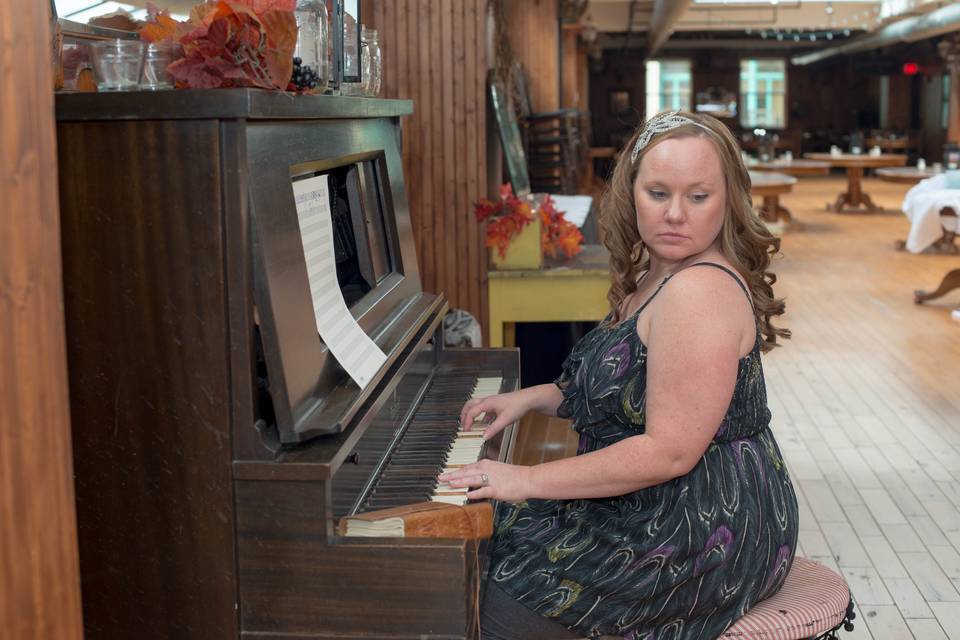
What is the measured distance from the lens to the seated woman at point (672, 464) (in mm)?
1782

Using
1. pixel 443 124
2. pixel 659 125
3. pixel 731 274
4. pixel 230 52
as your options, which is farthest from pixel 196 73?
pixel 443 124

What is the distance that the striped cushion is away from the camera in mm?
1859

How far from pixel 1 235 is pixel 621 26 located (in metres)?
22.5

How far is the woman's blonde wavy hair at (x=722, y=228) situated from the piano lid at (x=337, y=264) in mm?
427

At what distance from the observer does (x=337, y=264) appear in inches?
87.0

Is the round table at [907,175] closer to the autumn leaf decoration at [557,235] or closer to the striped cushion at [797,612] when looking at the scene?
the autumn leaf decoration at [557,235]

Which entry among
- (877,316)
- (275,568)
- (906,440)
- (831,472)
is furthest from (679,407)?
(877,316)

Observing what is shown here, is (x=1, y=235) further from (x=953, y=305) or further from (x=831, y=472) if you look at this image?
(x=953, y=305)

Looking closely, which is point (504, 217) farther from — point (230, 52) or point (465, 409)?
point (230, 52)

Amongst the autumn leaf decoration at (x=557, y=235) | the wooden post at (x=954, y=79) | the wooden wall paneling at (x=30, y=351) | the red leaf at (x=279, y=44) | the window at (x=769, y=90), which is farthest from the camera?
the window at (x=769, y=90)

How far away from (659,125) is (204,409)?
89 centimetres

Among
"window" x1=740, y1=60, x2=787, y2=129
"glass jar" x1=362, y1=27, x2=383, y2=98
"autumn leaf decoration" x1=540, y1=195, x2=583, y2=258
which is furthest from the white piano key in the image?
"window" x1=740, y1=60, x2=787, y2=129

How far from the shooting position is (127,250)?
154 centimetres

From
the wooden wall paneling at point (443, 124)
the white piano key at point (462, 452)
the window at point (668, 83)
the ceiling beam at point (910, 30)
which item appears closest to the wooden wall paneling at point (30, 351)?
the white piano key at point (462, 452)
